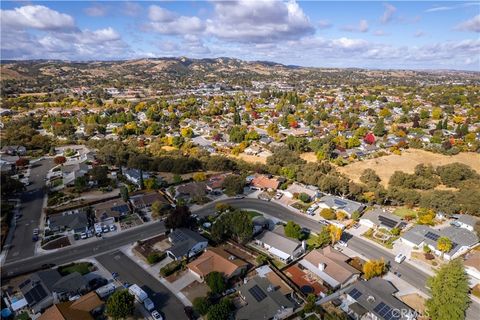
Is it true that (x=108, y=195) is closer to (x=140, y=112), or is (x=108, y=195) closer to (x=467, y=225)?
(x=467, y=225)

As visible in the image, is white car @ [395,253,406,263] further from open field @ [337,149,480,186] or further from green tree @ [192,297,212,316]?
open field @ [337,149,480,186]

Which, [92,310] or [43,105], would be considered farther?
[43,105]

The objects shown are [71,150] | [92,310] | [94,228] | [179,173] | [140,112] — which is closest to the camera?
[92,310]

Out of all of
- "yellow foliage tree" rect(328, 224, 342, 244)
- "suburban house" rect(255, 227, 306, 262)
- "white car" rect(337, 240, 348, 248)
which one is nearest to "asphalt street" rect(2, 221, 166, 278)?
"suburban house" rect(255, 227, 306, 262)

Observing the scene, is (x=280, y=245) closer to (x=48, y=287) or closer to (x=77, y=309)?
(x=77, y=309)

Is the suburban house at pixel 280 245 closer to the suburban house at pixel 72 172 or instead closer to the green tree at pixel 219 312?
the green tree at pixel 219 312

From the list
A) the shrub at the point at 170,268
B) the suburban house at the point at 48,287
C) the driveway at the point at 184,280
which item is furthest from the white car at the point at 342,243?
the suburban house at the point at 48,287

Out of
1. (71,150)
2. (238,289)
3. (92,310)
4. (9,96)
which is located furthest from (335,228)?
(9,96)
